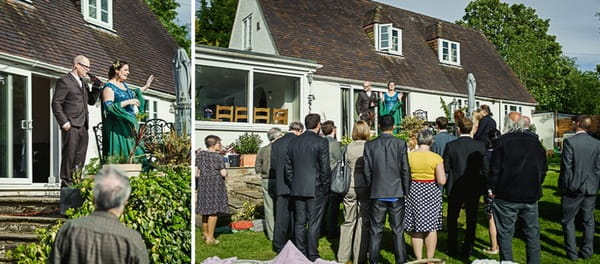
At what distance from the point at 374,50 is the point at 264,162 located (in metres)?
3.15

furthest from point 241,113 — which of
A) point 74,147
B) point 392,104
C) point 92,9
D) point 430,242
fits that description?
point 392,104

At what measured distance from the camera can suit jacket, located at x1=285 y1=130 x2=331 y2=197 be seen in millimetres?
5125

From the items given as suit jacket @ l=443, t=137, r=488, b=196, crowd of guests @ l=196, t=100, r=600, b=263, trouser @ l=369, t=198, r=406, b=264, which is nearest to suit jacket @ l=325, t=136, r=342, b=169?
crowd of guests @ l=196, t=100, r=600, b=263

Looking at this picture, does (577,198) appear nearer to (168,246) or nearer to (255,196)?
(255,196)

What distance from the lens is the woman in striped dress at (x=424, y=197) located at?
4977 mm

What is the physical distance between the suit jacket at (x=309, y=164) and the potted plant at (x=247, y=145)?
63 centimetres

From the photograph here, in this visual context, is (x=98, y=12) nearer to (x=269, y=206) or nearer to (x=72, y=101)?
(x=72, y=101)

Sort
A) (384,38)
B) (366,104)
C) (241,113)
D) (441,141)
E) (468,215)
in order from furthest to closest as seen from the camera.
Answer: (384,38) < (366,104) < (441,141) < (241,113) < (468,215)

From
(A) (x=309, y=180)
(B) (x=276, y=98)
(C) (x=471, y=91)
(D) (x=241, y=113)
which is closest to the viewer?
(A) (x=309, y=180)

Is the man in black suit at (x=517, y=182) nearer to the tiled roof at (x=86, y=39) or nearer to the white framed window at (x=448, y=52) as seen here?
the tiled roof at (x=86, y=39)

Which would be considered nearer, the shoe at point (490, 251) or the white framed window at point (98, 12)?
the white framed window at point (98, 12)

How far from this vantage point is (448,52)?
27.6ft

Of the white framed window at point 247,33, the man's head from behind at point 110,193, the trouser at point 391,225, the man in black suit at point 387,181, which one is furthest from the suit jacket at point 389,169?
the man's head from behind at point 110,193

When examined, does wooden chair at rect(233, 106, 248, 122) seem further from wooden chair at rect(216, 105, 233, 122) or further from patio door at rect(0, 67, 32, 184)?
patio door at rect(0, 67, 32, 184)
